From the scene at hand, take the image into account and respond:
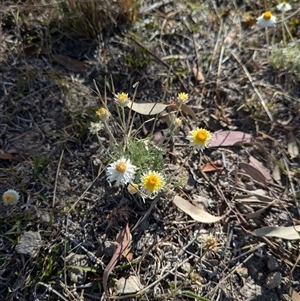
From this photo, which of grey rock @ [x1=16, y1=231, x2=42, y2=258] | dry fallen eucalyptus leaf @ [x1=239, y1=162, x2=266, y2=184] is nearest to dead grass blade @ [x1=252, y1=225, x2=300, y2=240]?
dry fallen eucalyptus leaf @ [x1=239, y1=162, x2=266, y2=184]

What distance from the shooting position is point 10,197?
1.62 metres

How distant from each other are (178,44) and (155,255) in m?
1.01

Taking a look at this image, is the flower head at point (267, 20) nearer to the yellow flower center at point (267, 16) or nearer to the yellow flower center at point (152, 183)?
the yellow flower center at point (267, 16)

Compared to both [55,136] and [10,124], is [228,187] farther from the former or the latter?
[10,124]

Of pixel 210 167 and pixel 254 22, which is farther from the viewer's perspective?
pixel 254 22

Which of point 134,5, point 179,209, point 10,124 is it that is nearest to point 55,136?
point 10,124

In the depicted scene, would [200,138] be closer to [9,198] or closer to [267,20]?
[9,198]

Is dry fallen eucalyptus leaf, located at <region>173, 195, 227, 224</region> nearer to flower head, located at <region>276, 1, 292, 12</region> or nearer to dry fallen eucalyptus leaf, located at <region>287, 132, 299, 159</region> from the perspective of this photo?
dry fallen eucalyptus leaf, located at <region>287, 132, 299, 159</region>

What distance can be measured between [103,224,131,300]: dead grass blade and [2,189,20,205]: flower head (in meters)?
0.39

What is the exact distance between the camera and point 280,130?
1.96 meters

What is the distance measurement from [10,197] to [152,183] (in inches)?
20.5

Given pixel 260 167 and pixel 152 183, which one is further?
pixel 260 167

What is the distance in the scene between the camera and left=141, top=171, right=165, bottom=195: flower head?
1494 mm

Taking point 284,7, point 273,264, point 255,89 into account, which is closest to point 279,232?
point 273,264
